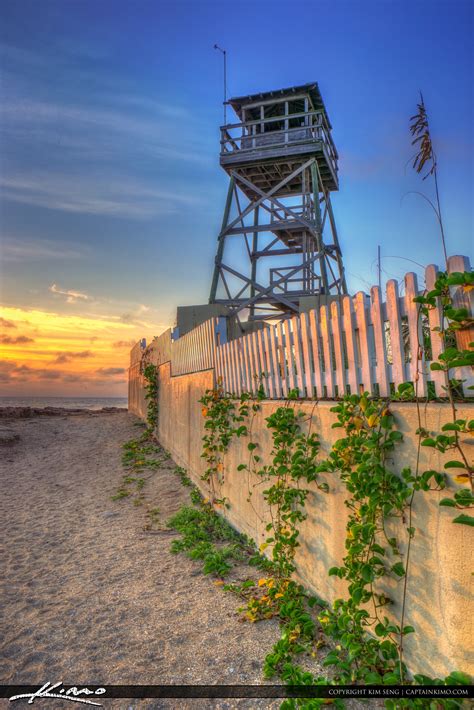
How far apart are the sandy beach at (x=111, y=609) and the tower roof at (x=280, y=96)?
494 inches

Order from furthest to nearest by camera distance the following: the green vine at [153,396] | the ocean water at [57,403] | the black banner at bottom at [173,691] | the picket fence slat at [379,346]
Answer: the ocean water at [57,403] < the green vine at [153,396] < the picket fence slat at [379,346] < the black banner at bottom at [173,691]

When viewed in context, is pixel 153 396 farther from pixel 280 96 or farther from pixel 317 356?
pixel 317 356

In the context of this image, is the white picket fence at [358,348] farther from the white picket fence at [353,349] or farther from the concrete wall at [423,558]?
the concrete wall at [423,558]

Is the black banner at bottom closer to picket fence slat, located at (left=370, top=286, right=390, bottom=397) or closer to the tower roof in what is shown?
picket fence slat, located at (left=370, top=286, right=390, bottom=397)

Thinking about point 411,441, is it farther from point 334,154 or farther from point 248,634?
point 334,154

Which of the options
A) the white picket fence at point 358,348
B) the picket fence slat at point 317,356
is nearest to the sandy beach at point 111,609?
the picket fence slat at point 317,356

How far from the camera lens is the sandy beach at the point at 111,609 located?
3.04m

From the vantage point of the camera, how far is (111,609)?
13.0ft

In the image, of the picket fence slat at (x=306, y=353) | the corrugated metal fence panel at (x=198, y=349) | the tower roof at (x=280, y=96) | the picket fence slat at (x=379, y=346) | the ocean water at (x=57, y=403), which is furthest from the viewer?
the ocean water at (x=57, y=403)

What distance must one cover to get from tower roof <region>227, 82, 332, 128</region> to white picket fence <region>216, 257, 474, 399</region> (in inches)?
477

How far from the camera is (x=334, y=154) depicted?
50.2 ft

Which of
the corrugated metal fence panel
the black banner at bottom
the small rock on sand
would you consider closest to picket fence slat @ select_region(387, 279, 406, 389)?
the black banner at bottom

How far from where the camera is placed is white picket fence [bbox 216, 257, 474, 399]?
261 centimetres

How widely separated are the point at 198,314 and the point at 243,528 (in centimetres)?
723
